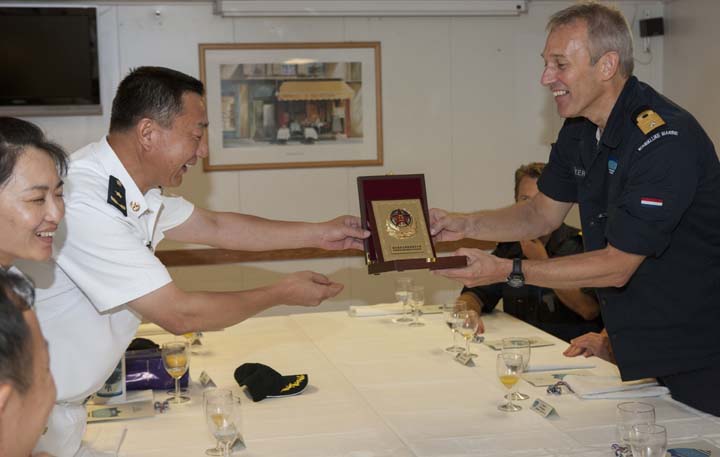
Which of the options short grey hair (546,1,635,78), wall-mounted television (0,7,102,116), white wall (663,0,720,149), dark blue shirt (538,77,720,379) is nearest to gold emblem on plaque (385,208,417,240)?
dark blue shirt (538,77,720,379)

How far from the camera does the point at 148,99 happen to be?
296 cm

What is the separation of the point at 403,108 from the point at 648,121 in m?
3.61

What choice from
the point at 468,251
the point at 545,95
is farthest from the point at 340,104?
the point at 468,251

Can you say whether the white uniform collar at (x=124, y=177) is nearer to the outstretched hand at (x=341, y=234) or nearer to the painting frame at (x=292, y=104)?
the outstretched hand at (x=341, y=234)

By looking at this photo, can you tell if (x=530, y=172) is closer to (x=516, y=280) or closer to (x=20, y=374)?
(x=516, y=280)

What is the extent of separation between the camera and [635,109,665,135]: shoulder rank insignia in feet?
9.34

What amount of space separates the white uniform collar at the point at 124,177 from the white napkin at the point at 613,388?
1.45 m

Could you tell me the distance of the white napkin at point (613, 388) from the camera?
280cm

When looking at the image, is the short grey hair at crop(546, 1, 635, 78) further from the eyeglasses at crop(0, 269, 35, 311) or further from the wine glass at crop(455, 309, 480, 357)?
the eyeglasses at crop(0, 269, 35, 311)

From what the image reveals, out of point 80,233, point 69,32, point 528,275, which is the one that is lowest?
point 528,275

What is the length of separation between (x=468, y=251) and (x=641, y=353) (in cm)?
66

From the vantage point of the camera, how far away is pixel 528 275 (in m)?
3.03

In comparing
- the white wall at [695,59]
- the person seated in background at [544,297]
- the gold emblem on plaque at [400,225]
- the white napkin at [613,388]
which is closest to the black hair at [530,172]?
the person seated in background at [544,297]

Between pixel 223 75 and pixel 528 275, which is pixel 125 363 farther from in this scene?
pixel 223 75
